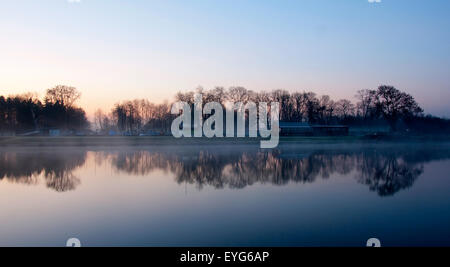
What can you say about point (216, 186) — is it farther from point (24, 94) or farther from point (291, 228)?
point (24, 94)

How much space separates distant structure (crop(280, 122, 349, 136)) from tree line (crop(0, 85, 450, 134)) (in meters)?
8.43

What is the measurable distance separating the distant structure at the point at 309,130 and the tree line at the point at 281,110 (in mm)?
8427

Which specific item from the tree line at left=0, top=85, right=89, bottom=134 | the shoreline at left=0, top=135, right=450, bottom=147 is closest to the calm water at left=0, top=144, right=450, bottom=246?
the shoreline at left=0, top=135, right=450, bottom=147

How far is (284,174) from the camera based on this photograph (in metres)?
14.0

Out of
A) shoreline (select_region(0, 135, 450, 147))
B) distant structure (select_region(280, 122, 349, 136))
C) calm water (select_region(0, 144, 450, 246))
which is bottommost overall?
calm water (select_region(0, 144, 450, 246))

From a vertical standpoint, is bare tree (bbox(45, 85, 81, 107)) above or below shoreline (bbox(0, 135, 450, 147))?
above

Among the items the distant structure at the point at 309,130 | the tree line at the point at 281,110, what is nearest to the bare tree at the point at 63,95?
the tree line at the point at 281,110

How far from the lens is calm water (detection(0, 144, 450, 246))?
18.4 feet

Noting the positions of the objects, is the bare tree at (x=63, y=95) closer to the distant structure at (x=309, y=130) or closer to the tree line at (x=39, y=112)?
the tree line at (x=39, y=112)

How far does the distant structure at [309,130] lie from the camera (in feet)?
149

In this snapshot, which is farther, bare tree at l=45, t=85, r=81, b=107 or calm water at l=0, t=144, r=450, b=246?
bare tree at l=45, t=85, r=81, b=107

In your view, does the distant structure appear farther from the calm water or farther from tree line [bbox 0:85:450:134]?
the calm water
